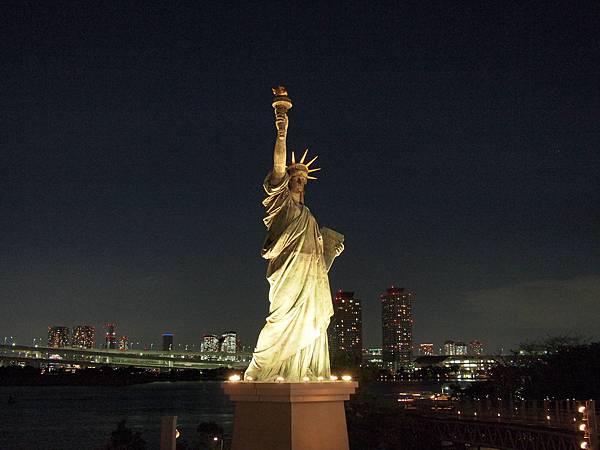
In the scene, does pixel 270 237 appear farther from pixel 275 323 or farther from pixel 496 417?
pixel 496 417

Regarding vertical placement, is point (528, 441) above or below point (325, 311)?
below

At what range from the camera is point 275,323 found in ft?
29.6

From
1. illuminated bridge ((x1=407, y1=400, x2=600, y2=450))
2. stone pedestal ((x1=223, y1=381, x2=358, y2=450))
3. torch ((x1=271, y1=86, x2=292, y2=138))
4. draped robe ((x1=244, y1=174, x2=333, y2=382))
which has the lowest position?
illuminated bridge ((x1=407, y1=400, x2=600, y2=450))

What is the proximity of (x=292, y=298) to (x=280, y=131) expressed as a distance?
7.61ft

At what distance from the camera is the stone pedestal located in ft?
27.0

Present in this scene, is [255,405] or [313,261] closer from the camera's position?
[255,405]

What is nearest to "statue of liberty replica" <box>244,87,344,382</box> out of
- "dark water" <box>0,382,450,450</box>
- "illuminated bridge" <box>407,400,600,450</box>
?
"illuminated bridge" <box>407,400,600,450</box>

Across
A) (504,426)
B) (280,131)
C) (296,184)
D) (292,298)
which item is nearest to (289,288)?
(292,298)

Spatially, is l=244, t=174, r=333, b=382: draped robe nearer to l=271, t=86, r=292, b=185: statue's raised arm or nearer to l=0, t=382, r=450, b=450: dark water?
l=271, t=86, r=292, b=185: statue's raised arm

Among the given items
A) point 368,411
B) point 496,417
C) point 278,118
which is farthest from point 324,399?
point 496,417

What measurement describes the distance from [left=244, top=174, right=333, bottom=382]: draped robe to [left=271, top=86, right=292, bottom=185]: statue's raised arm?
0.12 metres

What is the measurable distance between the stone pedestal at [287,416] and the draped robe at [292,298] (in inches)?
15.7

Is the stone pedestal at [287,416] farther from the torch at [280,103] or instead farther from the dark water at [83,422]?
the dark water at [83,422]

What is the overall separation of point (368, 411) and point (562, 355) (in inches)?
600
